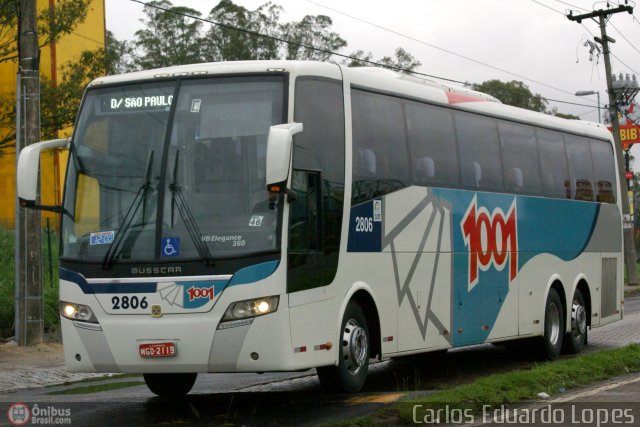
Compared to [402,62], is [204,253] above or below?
below

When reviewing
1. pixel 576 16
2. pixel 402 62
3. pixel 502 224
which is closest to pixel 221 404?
pixel 502 224

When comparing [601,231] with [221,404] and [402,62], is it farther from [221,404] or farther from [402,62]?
[402,62]

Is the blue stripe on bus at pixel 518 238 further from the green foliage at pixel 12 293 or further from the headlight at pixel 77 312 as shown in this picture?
the green foliage at pixel 12 293

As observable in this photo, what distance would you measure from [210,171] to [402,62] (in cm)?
5912

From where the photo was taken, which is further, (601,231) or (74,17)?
(74,17)

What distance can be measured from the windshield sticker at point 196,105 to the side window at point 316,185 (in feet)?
3.08

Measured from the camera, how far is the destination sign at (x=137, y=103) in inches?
450

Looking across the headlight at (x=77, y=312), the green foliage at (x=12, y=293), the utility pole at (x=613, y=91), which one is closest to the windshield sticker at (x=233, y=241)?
the headlight at (x=77, y=312)

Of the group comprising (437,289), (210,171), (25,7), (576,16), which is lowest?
(437,289)

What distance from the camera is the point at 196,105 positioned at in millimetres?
11273

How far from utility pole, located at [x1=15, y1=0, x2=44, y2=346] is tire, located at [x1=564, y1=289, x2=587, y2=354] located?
8551 millimetres

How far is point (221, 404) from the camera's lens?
466 inches

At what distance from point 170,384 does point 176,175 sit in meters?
2.82

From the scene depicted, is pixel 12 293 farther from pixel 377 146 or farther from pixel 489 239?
pixel 377 146
